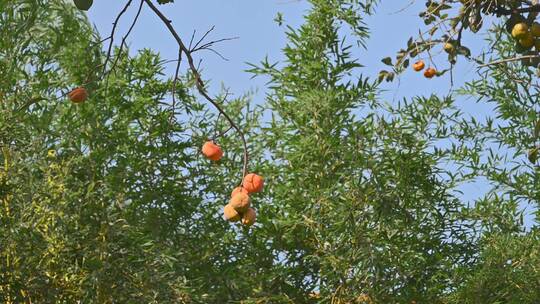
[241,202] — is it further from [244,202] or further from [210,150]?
[210,150]

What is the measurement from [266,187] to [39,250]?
1201 millimetres

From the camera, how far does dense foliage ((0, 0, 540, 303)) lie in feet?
14.9

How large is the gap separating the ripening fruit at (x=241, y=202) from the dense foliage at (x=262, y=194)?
2646mm

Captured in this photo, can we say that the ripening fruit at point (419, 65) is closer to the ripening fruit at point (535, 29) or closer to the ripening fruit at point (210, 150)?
the ripening fruit at point (535, 29)

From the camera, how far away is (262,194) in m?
5.02

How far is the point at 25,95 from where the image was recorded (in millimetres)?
4758

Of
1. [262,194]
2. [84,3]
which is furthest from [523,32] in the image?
[262,194]

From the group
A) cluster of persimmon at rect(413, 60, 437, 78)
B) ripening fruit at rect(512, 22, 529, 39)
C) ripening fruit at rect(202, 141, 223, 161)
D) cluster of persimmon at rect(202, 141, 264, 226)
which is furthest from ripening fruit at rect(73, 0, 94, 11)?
cluster of persimmon at rect(413, 60, 437, 78)

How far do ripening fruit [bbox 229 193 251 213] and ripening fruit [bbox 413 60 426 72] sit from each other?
1.69 m

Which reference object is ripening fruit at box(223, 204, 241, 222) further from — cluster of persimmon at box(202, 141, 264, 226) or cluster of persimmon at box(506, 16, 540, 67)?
cluster of persimmon at box(506, 16, 540, 67)

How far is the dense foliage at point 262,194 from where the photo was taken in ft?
14.9

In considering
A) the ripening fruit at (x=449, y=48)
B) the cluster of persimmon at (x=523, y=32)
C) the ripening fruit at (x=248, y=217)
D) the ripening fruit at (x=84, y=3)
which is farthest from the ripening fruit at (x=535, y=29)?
the ripening fruit at (x=84, y=3)

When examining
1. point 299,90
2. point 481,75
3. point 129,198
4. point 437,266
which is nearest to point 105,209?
point 129,198

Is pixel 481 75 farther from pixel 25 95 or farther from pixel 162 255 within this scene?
pixel 25 95
